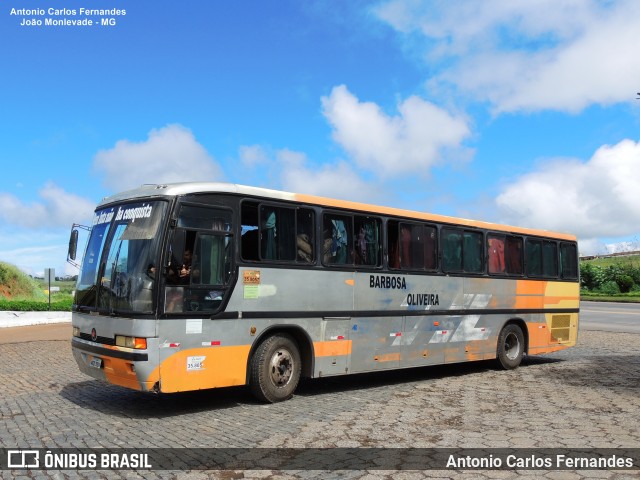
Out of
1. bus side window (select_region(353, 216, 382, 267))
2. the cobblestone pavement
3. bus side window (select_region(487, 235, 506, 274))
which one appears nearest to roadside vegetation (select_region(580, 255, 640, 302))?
bus side window (select_region(487, 235, 506, 274))

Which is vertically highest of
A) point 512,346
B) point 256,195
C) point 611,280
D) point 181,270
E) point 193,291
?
point 256,195

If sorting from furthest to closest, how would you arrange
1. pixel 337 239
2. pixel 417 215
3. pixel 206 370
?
pixel 417 215 → pixel 337 239 → pixel 206 370

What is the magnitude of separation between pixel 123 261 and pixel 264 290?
1.99 meters

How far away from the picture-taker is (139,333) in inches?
310

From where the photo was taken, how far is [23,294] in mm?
32125

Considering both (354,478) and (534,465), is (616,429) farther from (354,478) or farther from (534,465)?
(354,478)

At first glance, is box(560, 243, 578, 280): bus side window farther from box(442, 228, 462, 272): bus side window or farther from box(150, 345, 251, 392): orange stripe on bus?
box(150, 345, 251, 392): orange stripe on bus

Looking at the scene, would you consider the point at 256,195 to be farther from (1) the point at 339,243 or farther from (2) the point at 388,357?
(2) the point at 388,357

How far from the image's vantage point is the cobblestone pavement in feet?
22.0

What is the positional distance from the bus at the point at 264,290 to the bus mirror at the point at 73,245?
2 centimetres

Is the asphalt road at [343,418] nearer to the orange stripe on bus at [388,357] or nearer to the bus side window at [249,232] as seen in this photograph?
the orange stripe on bus at [388,357]

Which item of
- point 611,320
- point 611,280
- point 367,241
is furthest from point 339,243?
point 611,280

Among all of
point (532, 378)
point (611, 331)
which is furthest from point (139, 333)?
point (611, 331)

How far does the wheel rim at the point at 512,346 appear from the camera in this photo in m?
13.8
